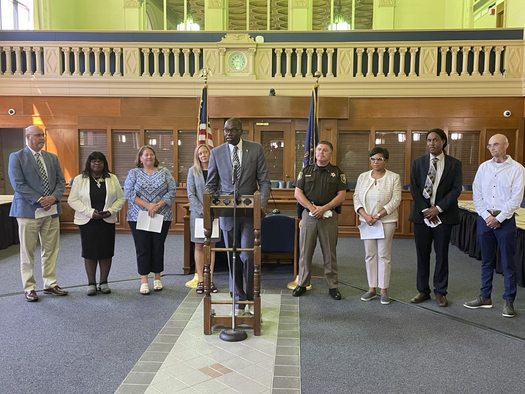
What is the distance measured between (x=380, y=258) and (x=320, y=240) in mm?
591

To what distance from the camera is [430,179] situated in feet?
13.8

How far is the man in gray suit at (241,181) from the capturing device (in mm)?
3658

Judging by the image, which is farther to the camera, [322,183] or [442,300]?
[322,183]

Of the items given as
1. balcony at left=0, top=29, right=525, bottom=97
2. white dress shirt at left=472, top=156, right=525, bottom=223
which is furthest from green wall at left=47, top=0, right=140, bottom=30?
white dress shirt at left=472, top=156, right=525, bottom=223

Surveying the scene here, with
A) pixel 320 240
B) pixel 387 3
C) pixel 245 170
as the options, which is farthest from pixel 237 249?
pixel 387 3

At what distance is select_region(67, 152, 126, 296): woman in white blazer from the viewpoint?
4.44 meters

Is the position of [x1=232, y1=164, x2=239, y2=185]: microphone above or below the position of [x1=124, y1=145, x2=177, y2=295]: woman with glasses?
above

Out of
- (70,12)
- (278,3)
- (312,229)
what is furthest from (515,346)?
(70,12)

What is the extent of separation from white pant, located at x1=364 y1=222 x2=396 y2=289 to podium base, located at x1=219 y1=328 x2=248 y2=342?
5.04ft

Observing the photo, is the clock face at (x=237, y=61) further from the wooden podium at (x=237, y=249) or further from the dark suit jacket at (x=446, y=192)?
the wooden podium at (x=237, y=249)

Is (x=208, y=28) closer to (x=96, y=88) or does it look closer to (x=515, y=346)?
(x=96, y=88)

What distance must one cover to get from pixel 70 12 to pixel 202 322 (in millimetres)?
9820

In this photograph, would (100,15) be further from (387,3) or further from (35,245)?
(35,245)

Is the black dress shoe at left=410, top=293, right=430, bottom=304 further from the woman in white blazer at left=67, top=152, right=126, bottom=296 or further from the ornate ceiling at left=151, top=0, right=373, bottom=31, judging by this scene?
the ornate ceiling at left=151, top=0, right=373, bottom=31
